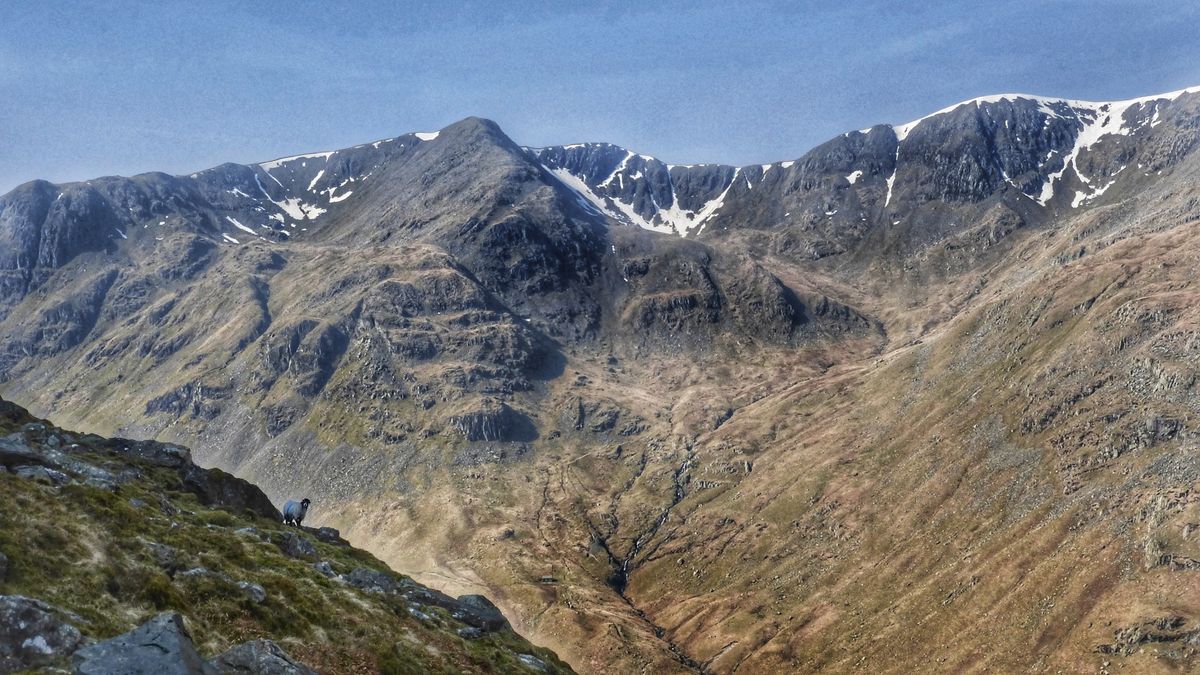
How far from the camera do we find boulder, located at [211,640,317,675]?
91.8 ft

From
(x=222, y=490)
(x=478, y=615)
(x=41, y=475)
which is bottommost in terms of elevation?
(x=478, y=615)

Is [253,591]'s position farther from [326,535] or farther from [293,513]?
[293,513]

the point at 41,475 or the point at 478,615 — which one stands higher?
the point at 41,475

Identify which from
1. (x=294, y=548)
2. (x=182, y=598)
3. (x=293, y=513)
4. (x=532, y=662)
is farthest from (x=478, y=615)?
(x=293, y=513)

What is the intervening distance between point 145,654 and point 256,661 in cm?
746

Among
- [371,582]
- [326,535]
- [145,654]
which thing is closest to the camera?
[145,654]

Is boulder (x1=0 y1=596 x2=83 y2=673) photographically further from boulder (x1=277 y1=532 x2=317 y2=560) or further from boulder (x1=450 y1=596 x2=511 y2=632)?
boulder (x1=450 y1=596 x2=511 y2=632)

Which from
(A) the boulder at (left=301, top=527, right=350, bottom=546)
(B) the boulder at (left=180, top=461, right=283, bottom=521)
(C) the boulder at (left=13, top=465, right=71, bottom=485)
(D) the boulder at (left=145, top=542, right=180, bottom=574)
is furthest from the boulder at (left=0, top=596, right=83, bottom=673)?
(A) the boulder at (left=301, top=527, right=350, bottom=546)

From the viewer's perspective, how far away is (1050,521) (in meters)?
177

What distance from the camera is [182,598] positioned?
36.7 m

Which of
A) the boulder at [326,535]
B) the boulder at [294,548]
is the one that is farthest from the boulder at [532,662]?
the boulder at [326,535]

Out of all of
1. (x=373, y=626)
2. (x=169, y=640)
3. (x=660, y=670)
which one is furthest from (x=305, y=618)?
(x=660, y=670)

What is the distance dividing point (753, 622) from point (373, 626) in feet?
569

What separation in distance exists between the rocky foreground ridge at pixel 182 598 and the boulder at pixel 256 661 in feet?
0.23
